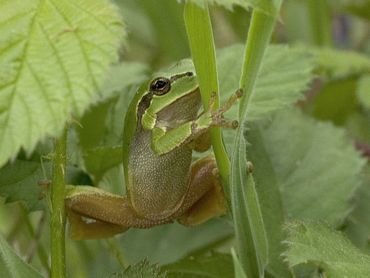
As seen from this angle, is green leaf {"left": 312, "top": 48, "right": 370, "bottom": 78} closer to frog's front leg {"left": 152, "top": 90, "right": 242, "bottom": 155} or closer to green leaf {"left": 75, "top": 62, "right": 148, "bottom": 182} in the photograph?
green leaf {"left": 75, "top": 62, "right": 148, "bottom": 182}

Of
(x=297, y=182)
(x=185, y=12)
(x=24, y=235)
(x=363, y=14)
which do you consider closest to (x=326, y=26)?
(x=363, y=14)

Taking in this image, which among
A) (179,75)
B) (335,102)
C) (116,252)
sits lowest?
(335,102)

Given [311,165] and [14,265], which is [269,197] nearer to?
[311,165]

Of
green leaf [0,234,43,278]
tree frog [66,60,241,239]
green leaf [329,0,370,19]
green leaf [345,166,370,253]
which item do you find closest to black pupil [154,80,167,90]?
tree frog [66,60,241,239]

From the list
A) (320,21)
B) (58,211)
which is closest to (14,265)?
(58,211)

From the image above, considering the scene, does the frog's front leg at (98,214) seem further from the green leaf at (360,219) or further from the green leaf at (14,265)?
the green leaf at (360,219)
